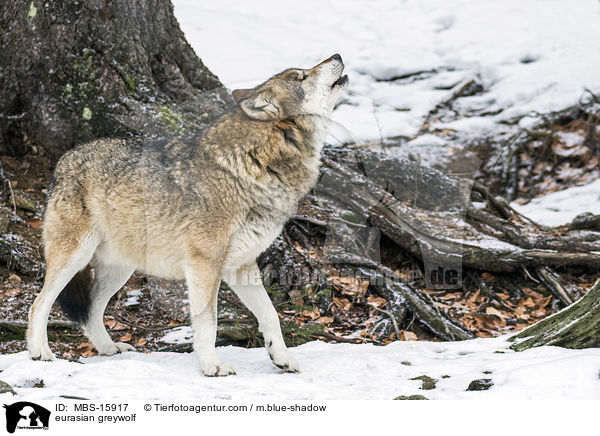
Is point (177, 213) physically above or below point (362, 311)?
above

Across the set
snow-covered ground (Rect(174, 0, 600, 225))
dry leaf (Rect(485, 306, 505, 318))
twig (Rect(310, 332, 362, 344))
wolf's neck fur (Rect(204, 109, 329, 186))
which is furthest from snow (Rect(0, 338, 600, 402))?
snow-covered ground (Rect(174, 0, 600, 225))

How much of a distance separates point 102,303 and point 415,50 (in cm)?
1083

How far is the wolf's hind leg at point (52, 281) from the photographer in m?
3.95

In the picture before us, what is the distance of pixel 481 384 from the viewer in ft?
10.5

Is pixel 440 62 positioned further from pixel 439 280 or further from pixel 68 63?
pixel 68 63

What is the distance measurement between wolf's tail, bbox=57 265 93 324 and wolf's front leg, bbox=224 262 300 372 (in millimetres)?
1243

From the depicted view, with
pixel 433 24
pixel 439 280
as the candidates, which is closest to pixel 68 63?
pixel 439 280

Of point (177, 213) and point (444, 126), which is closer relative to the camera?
point (177, 213)

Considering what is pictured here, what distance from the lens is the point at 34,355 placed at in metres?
3.93

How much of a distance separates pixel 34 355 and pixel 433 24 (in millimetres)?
13277

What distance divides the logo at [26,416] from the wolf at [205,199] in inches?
39.5

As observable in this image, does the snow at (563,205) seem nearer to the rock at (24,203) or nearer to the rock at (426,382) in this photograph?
the rock at (426,382)

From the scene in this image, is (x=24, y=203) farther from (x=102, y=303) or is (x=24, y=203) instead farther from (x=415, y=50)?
(x=415, y=50)

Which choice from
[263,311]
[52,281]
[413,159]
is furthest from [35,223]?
[413,159]
